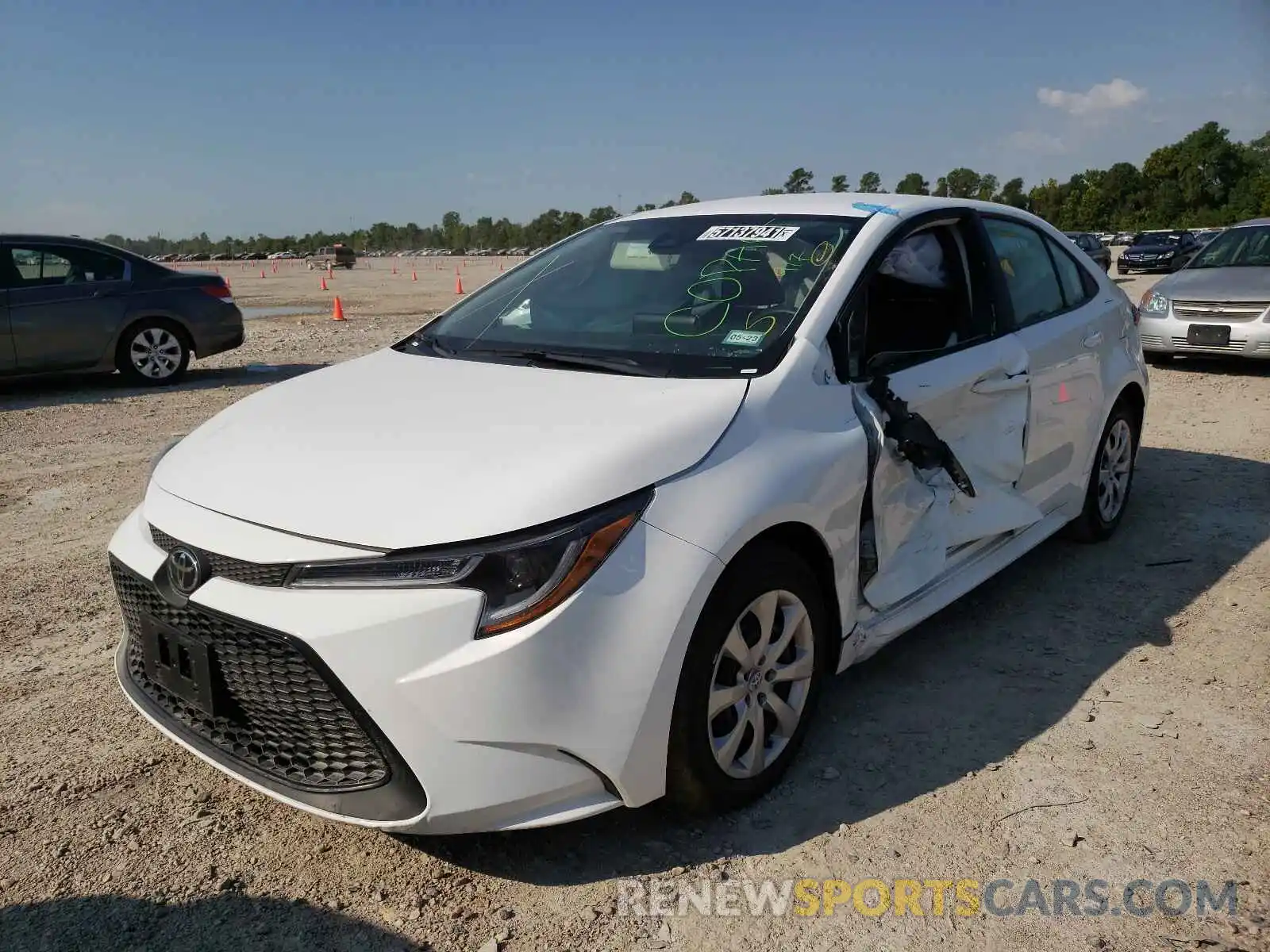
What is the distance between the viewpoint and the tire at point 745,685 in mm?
2572

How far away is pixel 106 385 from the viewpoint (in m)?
10.4

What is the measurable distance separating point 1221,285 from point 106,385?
11.1 meters

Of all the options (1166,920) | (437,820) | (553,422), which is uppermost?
(553,422)

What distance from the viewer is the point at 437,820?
238 centimetres

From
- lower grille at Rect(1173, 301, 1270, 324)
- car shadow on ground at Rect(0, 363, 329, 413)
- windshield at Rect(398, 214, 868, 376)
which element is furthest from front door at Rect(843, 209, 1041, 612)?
lower grille at Rect(1173, 301, 1270, 324)

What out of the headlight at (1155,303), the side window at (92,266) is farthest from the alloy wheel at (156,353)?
the headlight at (1155,303)

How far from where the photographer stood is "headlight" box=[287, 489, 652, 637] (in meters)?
2.30

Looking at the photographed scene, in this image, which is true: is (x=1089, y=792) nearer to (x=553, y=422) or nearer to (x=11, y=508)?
(x=553, y=422)

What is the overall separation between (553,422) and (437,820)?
1.03 meters

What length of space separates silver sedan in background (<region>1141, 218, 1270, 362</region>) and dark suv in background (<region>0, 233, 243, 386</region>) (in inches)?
371

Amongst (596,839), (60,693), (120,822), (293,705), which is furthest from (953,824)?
(60,693)

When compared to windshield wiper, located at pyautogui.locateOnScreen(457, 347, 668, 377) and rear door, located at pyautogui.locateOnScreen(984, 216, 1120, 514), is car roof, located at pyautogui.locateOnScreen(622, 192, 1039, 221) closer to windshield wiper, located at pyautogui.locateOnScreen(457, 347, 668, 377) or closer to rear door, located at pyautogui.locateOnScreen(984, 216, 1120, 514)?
rear door, located at pyautogui.locateOnScreen(984, 216, 1120, 514)

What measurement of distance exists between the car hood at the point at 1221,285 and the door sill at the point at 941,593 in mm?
6962

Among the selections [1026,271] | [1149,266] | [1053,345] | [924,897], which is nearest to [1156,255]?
[1149,266]
